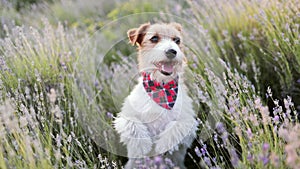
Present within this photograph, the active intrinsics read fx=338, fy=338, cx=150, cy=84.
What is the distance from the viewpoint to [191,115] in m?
2.89

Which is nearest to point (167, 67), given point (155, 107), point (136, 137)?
point (155, 107)

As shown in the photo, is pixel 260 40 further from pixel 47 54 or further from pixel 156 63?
pixel 47 54

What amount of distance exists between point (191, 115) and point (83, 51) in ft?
5.67

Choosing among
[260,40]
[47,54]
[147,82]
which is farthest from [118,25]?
[147,82]

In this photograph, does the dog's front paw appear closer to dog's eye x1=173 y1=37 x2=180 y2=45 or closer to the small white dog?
the small white dog

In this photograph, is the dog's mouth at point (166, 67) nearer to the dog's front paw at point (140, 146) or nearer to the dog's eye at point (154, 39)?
the dog's eye at point (154, 39)

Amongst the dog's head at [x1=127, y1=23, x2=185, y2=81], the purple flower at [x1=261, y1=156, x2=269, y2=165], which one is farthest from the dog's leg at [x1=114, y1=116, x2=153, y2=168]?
the purple flower at [x1=261, y1=156, x2=269, y2=165]

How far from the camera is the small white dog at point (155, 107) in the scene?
2.76 metres

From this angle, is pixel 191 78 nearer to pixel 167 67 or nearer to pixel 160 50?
pixel 167 67

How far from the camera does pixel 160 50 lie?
261 cm

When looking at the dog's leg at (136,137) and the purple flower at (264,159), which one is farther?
the dog's leg at (136,137)

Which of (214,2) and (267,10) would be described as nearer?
(267,10)

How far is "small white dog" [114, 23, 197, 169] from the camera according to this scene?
9.07 ft

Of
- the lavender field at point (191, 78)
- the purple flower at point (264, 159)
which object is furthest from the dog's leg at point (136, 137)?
the purple flower at point (264, 159)
